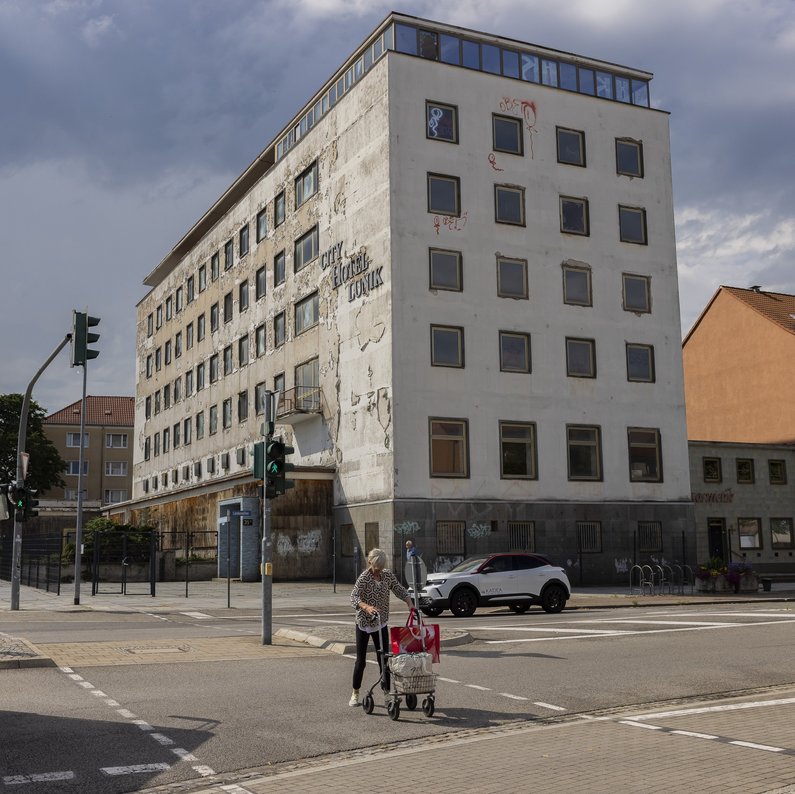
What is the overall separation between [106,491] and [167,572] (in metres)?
60.2

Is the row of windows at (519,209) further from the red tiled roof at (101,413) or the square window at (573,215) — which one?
the red tiled roof at (101,413)

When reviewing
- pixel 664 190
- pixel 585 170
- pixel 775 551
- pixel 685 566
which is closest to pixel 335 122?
pixel 585 170

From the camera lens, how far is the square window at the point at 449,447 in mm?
38000

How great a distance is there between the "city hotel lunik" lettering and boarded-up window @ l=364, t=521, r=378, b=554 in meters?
9.10

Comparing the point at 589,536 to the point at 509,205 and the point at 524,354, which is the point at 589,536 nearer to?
the point at 524,354

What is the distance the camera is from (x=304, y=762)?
8078 mm

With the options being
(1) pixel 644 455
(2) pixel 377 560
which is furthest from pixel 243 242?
(2) pixel 377 560

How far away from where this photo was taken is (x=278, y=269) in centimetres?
4944

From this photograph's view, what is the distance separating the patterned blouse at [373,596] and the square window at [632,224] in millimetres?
35267

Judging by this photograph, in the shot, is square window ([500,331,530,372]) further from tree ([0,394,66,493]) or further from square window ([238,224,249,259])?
tree ([0,394,66,493])

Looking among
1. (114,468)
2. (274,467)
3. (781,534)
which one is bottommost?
(781,534)

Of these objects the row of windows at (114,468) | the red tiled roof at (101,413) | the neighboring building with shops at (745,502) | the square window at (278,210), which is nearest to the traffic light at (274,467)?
the neighboring building with shops at (745,502)

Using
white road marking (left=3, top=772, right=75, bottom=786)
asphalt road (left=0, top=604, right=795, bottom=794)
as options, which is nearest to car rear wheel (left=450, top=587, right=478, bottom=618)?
asphalt road (left=0, top=604, right=795, bottom=794)

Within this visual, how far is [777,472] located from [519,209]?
19.1 metres
